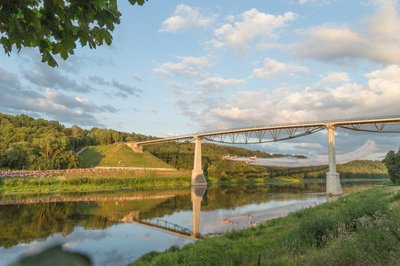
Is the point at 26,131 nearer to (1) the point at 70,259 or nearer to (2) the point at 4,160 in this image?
(2) the point at 4,160

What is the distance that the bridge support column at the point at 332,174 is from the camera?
6241 cm

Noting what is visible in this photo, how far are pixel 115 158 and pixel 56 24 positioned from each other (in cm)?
11487

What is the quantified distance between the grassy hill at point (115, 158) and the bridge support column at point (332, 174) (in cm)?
6554

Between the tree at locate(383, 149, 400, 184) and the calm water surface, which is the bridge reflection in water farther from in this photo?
the tree at locate(383, 149, 400, 184)

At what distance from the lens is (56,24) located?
495cm

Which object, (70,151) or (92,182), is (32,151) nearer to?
(70,151)

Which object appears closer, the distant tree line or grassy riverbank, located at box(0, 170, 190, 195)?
grassy riverbank, located at box(0, 170, 190, 195)

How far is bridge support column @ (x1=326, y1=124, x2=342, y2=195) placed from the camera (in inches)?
2457

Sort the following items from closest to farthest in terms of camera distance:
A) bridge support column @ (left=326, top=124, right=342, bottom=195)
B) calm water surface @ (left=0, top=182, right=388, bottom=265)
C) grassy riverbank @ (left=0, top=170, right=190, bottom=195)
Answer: calm water surface @ (left=0, top=182, right=388, bottom=265), bridge support column @ (left=326, top=124, right=342, bottom=195), grassy riverbank @ (left=0, top=170, right=190, bottom=195)

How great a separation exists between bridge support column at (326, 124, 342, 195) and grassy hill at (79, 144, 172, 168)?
215 ft

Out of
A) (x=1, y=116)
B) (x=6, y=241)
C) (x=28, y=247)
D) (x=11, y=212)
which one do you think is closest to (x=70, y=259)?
(x=28, y=247)

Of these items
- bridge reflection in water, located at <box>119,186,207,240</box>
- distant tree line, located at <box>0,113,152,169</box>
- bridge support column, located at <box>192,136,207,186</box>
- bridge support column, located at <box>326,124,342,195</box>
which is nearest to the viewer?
bridge reflection in water, located at <box>119,186,207,240</box>

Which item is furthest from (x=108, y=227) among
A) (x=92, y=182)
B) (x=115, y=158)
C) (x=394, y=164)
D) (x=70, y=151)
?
(x=115, y=158)

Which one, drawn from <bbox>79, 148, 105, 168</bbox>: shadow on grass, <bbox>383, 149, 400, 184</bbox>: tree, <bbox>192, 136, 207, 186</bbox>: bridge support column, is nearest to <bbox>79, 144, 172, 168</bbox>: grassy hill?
<bbox>79, 148, 105, 168</bbox>: shadow on grass
